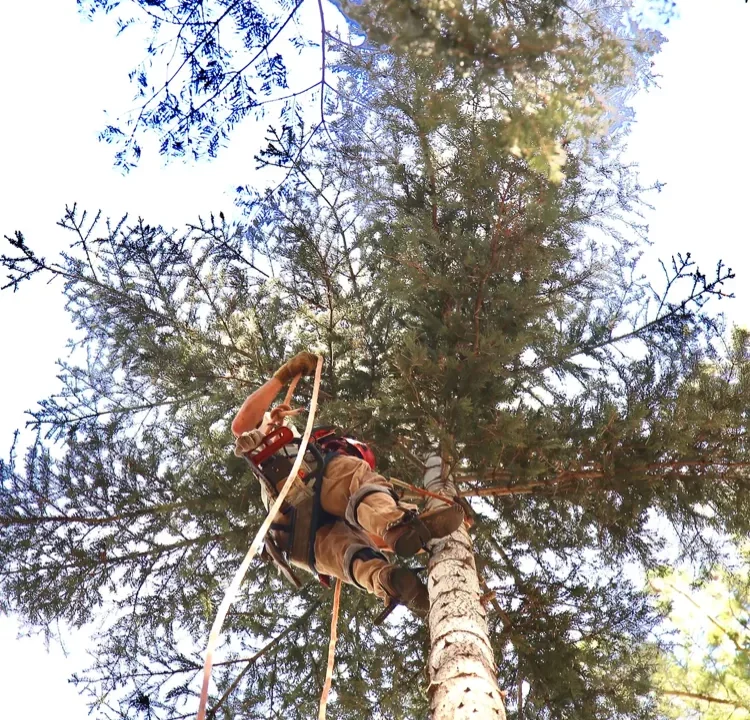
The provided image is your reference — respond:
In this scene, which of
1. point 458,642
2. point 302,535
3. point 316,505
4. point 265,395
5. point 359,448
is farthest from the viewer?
point 265,395

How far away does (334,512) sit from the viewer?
4613 millimetres

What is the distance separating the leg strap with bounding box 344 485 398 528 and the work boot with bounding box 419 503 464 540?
0.24m

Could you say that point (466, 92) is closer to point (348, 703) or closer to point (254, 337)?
point (254, 337)

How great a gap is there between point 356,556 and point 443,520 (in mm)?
611

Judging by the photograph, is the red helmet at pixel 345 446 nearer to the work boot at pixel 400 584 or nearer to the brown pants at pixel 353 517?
the brown pants at pixel 353 517

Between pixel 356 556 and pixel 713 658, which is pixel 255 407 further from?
pixel 713 658

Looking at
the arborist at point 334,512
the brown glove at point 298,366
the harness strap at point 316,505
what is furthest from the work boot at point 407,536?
the brown glove at point 298,366

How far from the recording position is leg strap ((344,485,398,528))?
4207 mm

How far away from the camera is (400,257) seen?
5.50 meters

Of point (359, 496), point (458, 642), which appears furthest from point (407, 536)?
point (458, 642)

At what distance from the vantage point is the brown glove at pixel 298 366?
4.94 m

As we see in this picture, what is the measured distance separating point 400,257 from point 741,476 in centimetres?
302

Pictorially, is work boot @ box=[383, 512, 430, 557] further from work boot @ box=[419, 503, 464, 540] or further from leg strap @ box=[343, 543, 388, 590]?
leg strap @ box=[343, 543, 388, 590]

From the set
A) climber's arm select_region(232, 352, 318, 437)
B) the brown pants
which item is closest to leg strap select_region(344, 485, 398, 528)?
the brown pants
